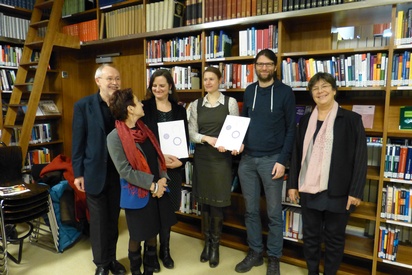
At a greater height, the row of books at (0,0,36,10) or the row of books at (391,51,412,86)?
the row of books at (0,0,36,10)

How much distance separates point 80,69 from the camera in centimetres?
436

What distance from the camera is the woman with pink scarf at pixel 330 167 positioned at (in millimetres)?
1912

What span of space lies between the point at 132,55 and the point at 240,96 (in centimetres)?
162

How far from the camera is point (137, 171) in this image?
1.82m

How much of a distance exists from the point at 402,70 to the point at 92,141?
2.21 metres

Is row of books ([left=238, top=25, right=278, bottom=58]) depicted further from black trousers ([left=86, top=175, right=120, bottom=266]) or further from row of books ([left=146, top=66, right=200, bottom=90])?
black trousers ([left=86, top=175, right=120, bottom=266])

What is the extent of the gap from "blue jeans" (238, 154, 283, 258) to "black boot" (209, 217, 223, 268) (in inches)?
9.4

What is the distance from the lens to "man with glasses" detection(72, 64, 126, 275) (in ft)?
6.74

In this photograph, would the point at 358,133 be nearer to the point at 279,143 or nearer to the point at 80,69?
the point at 279,143

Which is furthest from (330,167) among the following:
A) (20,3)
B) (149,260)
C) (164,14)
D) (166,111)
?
(20,3)

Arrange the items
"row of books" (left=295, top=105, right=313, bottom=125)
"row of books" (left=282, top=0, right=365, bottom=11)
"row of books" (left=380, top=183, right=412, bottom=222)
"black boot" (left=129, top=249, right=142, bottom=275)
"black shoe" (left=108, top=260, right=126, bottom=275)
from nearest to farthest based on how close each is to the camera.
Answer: "black boot" (left=129, top=249, right=142, bottom=275), "row of books" (left=380, top=183, right=412, bottom=222), "row of books" (left=282, top=0, right=365, bottom=11), "black shoe" (left=108, top=260, right=126, bottom=275), "row of books" (left=295, top=105, right=313, bottom=125)

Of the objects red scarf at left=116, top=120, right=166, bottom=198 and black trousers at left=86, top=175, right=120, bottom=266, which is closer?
red scarf at left=116, top=120, right=166, bottom=198

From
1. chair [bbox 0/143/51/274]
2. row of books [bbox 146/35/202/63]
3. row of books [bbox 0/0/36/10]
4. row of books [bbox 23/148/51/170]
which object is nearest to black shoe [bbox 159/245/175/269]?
chair [bbox 0/143/51/274]

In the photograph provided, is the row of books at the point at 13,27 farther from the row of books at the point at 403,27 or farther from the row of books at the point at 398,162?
the row of books at the point at 398,162
